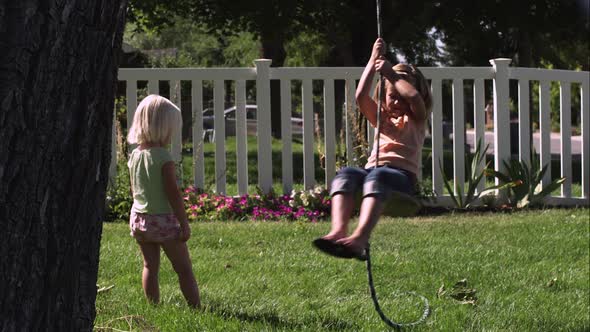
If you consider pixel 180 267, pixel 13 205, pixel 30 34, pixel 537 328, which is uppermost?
pixel 30 34

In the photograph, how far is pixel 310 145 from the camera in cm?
844

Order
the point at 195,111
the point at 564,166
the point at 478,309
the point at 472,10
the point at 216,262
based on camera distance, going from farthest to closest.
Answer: the point at 472,10 → the point at 564,166 → the point at 195,111 → the point at 216,262 → the point at 478,309

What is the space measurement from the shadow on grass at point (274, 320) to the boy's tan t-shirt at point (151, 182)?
55cm

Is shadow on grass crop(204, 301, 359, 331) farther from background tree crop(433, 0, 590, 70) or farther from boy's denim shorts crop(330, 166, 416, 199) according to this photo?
background tree crop(433, 0, 590, 70)

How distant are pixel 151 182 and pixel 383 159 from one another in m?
1.18

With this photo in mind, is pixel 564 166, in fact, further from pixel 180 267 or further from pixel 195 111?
pixel 180 267

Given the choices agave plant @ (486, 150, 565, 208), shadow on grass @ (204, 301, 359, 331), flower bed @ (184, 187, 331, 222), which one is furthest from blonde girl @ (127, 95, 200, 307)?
agave plant @ (486, 150, 565, 208)

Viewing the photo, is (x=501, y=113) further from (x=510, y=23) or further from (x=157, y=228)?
(x=510, y=23)

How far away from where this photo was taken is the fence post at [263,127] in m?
8.34

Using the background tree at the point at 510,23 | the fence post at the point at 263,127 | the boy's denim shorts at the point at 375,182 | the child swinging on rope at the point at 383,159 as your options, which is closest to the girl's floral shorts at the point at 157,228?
the child swinging on rope at the point at 383,159

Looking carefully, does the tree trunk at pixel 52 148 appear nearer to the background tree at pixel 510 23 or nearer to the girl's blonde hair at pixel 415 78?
the girl's blonde hair at pixel 415 78

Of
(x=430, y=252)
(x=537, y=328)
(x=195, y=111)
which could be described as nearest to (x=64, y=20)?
(x=537, y=328)

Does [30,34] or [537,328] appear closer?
[30,34]

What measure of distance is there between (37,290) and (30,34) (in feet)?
2.37
